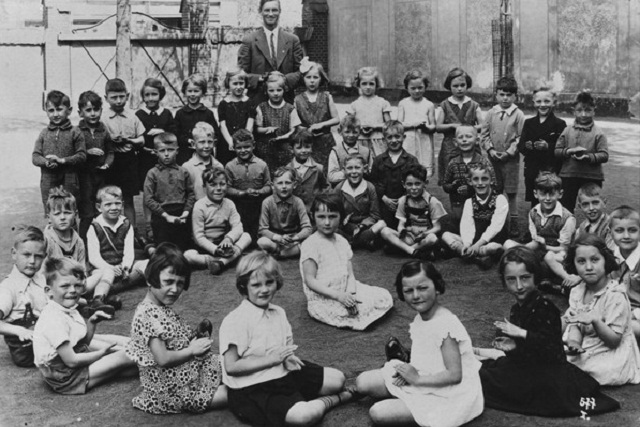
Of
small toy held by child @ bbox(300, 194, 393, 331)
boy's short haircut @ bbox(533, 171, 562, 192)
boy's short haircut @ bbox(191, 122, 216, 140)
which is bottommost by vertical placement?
small toy held by child @ bbox(300, 194, 393, 331)

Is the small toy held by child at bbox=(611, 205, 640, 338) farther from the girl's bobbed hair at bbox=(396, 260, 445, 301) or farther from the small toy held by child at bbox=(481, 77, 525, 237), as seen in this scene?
the small toy held by child at bbox=(481, 77, 525, 237)

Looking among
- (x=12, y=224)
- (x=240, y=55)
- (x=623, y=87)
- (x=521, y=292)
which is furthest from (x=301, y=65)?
(x=623, y=87)

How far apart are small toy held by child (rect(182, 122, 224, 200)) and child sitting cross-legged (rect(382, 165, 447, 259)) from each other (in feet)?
5.68

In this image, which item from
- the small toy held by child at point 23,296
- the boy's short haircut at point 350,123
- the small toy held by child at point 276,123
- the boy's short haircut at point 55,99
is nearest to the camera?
the small toy held by child at point 23,296

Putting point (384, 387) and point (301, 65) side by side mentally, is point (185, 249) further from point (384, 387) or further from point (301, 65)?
point (384, 387)

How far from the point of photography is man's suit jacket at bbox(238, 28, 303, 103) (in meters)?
8.77

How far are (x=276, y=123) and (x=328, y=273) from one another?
8.77 feet

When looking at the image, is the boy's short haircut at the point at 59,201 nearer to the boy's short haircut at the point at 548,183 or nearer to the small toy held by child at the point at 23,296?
the small toy held by child at the point at 23,296

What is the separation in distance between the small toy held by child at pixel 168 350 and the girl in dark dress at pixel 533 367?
4.89 ft

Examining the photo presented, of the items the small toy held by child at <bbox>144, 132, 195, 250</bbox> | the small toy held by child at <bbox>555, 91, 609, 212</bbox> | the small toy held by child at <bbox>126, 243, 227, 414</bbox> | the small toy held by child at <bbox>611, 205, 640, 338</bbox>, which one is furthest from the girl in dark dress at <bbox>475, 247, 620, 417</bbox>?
the small toy held by child at <bbox>144, 132, 195, 250</bbox>

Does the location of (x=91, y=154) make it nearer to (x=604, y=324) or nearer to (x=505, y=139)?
(x=505, y=139)

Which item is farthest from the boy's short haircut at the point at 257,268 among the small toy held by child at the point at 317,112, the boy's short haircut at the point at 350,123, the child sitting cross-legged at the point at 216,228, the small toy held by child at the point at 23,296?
the small toy held by child at the point at 317,112

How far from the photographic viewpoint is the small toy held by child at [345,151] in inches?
320

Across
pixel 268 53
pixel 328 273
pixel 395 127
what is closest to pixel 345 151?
pixel 395 127
